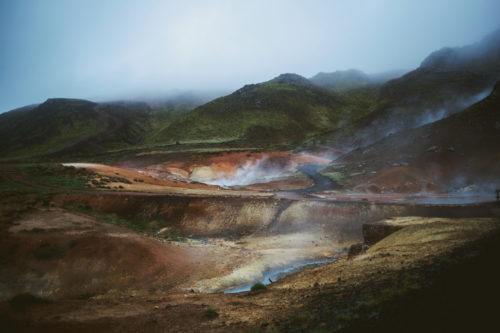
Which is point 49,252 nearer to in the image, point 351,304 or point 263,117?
point 351,304

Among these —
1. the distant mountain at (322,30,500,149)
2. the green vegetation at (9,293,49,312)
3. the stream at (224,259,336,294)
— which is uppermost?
the distant mountain at (322,30,500,149)

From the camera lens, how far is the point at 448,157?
1245 inches

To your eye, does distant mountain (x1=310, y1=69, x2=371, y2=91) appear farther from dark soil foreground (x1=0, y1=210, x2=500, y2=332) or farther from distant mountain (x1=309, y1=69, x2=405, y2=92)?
dark soil foreground (x1=0, y1=210, x2=500, y2=332)

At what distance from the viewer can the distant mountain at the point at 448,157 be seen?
27781mm

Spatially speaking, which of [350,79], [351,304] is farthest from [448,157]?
[350,79]

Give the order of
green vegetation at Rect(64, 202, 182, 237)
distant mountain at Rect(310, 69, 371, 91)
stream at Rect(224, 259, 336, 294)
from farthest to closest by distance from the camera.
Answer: distant mountain at Rect(310, 69, 371, 91) < green vegetation at Rect(64, 202, 182, 237) < stream at Rect(224, 259, 336, 294)

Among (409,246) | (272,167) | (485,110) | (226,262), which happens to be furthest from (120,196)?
(485,110)

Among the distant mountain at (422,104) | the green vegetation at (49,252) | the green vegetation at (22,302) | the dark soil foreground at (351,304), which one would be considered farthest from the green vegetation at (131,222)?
the distant mountain at (422,104)

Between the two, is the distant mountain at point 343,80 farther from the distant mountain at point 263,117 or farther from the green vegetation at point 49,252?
the green vegetation at point 49,252

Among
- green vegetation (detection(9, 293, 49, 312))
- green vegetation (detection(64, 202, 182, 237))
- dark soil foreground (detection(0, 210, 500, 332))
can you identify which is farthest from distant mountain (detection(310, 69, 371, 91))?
green vegetation (detection(9, 293, 49, 312))

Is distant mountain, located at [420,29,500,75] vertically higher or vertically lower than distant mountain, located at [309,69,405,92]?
lower

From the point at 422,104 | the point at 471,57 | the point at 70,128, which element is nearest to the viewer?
the point at 422,104

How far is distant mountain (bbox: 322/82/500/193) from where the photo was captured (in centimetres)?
2778

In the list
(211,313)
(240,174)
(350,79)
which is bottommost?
(211,313)
